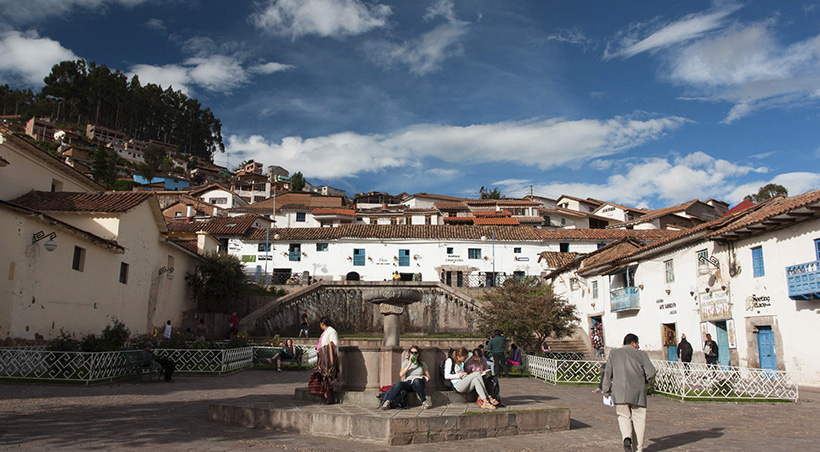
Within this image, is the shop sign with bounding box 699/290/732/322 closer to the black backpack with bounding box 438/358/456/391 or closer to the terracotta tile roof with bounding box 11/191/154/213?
the black backpack with bounding box 438/358/456/391

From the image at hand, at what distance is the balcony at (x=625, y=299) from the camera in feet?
83.6

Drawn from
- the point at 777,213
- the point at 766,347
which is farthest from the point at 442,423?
A: the point at 766,347

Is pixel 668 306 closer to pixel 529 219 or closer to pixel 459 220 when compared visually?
pixel 529 219

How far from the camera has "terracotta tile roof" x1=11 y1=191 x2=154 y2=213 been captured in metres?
22.0

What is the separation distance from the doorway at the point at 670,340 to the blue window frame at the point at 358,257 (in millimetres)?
24212

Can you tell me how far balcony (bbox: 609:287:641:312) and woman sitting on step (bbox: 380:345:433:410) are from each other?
1887 cm

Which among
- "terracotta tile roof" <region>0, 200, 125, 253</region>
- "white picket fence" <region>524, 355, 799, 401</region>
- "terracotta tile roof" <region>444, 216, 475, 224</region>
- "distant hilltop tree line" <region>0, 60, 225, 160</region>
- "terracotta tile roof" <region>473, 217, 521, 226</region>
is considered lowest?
"white picket fence" <region>524, 355, 799, 401</region>

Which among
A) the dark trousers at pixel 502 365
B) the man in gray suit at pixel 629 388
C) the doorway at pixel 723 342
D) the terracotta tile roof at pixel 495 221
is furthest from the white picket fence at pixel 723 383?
the terracotta tile roof at pixel 495 221

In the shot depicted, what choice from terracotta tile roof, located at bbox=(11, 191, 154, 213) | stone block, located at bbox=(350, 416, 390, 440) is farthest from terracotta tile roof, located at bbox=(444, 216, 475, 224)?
stone block, located at bbox=(350, 416, 390, 440)

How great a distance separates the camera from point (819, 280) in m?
15.0

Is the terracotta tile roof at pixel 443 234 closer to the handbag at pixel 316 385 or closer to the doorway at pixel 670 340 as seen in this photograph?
the doorway at pixel 670 340

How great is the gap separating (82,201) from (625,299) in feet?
84.7

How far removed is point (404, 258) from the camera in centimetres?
4250

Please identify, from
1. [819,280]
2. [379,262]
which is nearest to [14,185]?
[379,262]
